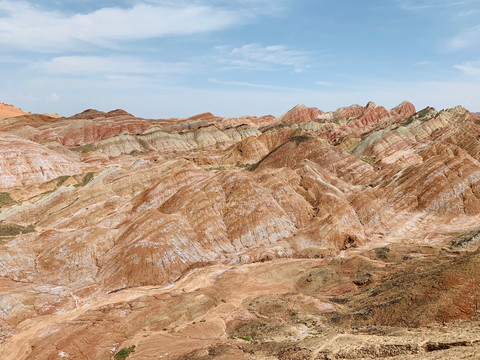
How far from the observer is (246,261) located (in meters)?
50.0

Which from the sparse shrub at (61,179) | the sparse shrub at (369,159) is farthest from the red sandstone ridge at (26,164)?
the sparse shrub at (369,159)

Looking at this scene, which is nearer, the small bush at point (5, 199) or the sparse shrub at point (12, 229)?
the sparse shrub at point (12, 229)

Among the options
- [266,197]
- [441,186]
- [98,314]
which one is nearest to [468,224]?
[441,186]

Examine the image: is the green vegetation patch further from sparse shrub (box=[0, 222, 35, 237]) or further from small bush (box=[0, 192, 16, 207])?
small bush (box=[0, 192, 16, 207])

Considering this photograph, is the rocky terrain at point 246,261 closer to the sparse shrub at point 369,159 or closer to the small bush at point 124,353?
the small bush at point 124,353

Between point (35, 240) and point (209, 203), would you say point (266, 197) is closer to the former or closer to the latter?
point (209, 203)

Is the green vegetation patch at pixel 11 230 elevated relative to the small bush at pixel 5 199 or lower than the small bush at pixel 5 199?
lower

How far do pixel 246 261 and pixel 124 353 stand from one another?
24186 millimetres

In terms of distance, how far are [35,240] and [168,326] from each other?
31.8 metres

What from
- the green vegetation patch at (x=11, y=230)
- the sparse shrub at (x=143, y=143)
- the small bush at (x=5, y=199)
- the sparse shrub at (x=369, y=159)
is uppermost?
the sparse shrub at (x=143, y=143)

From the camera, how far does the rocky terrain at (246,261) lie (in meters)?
27.7

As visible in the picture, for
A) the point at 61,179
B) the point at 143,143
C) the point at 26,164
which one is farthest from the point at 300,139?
the point at 143,143

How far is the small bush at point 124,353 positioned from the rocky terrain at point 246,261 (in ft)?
0.63

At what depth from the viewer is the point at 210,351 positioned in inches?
1049
